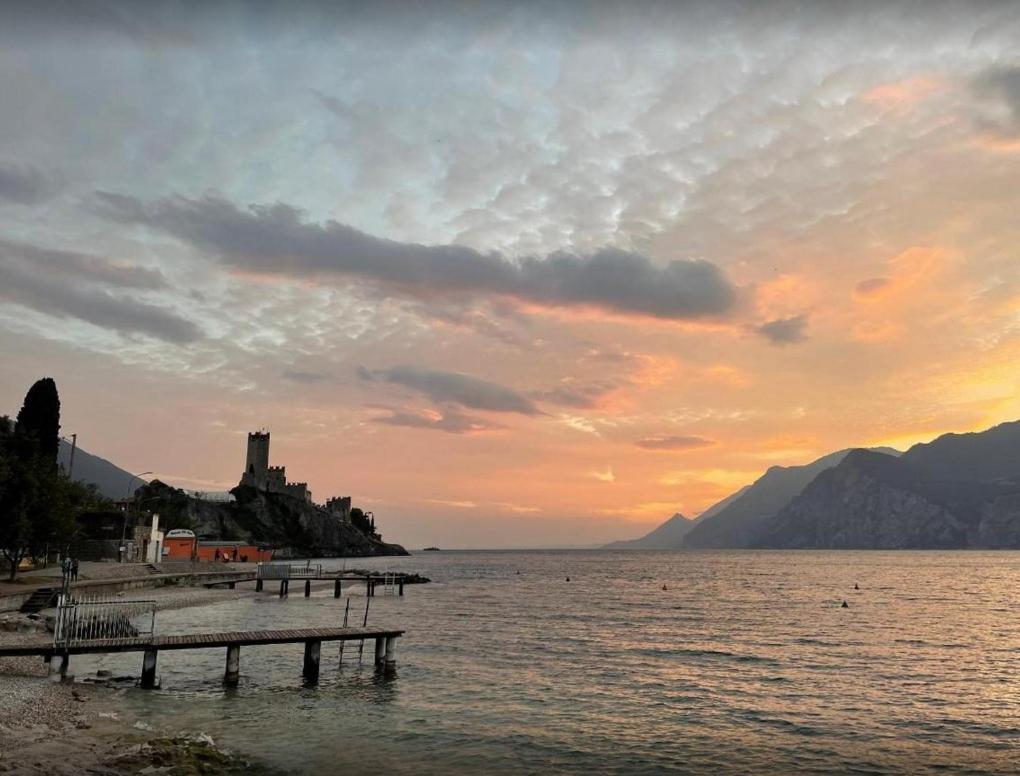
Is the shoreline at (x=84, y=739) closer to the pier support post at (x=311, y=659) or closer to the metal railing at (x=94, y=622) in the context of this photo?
the metal railing at (x=94, y=622)

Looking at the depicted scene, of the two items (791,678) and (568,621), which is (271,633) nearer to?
(791,678)

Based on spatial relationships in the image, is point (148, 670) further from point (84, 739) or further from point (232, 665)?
point (84, 739)

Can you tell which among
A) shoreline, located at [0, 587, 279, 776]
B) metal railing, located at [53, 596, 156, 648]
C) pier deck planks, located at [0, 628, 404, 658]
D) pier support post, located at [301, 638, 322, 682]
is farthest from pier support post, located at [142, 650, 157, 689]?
pier support post, located at [301, 638, 322, 682]

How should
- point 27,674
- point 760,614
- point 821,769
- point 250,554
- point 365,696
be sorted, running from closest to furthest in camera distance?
point 821,769 → point 27,674 → point 365,696 → point 760,614 → point 250,554

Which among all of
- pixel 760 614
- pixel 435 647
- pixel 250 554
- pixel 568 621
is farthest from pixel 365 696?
pixel 250 554

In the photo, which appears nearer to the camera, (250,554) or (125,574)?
(125,574)

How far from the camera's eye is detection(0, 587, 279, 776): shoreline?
19.4m

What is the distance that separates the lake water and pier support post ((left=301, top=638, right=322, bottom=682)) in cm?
80

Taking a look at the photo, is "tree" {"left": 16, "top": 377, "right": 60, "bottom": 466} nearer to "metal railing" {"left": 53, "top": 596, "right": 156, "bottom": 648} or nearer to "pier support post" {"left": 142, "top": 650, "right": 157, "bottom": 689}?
"metal railing" {"left": 53, "top": 596, "right": 156, "bottom": 648}

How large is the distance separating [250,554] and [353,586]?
61.1 m

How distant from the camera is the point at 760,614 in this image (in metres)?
76.9

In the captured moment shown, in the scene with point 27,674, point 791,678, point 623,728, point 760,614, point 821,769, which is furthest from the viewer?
point 760,614

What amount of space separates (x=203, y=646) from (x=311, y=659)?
5954 millimetres

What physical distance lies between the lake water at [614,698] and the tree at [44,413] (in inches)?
1309
